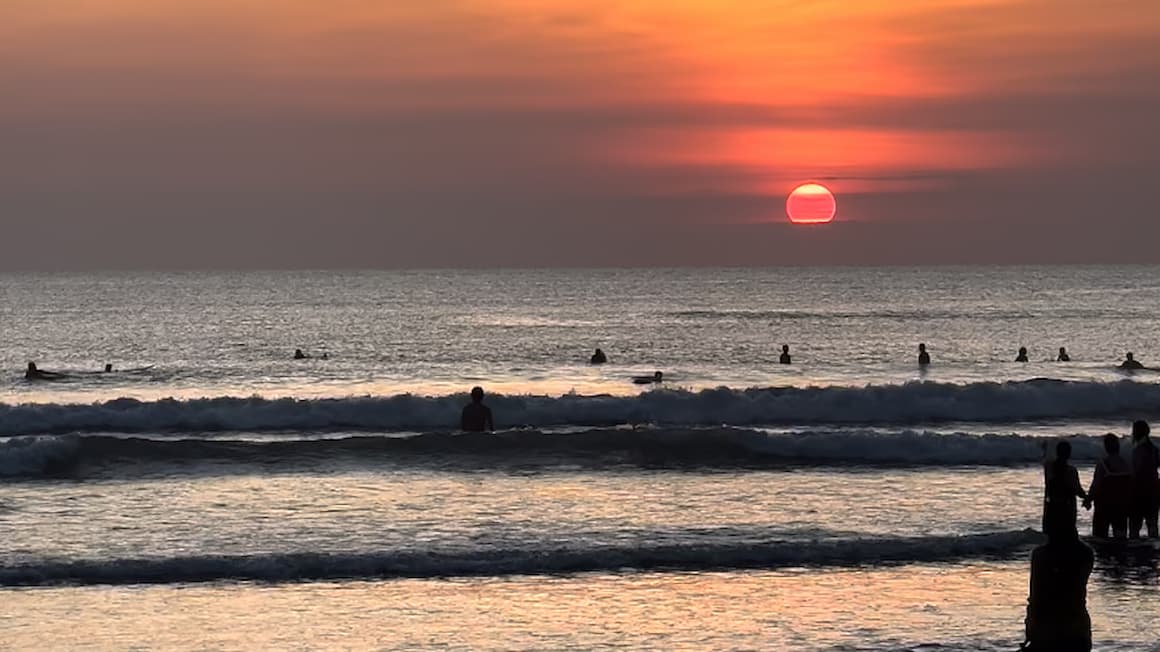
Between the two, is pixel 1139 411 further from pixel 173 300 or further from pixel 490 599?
pixel 173 300

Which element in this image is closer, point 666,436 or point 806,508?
point 806,508

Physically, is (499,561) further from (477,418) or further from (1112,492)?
(477,418)

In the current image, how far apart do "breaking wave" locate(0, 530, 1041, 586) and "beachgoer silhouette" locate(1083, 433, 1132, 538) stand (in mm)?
864

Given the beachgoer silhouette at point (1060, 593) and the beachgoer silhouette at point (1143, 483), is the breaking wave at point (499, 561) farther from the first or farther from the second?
the beachgoer silhouette at point (1060, 593)

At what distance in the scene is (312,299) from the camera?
141625mm

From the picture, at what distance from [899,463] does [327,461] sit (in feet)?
31.0

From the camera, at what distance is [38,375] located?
164 feet

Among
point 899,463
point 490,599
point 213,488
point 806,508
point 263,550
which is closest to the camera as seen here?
point 490,599

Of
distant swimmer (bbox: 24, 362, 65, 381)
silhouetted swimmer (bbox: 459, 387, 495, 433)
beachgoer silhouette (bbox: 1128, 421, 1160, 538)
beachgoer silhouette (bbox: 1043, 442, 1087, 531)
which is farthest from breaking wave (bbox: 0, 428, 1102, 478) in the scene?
distant swimmer (bbox: 24, 362, 65, 381)

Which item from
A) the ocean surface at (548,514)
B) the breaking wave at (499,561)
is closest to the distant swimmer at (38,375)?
the ocean surface at (548,514)

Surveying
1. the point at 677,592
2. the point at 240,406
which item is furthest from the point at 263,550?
the point at 240,406

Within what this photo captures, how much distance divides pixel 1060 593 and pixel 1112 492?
23.7 ft

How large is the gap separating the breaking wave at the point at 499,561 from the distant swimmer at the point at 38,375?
35062mm

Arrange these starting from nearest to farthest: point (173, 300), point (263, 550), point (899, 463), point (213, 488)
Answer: point (263, 550) → point (213, 488) → point (899, 463) → point (173, 300)
